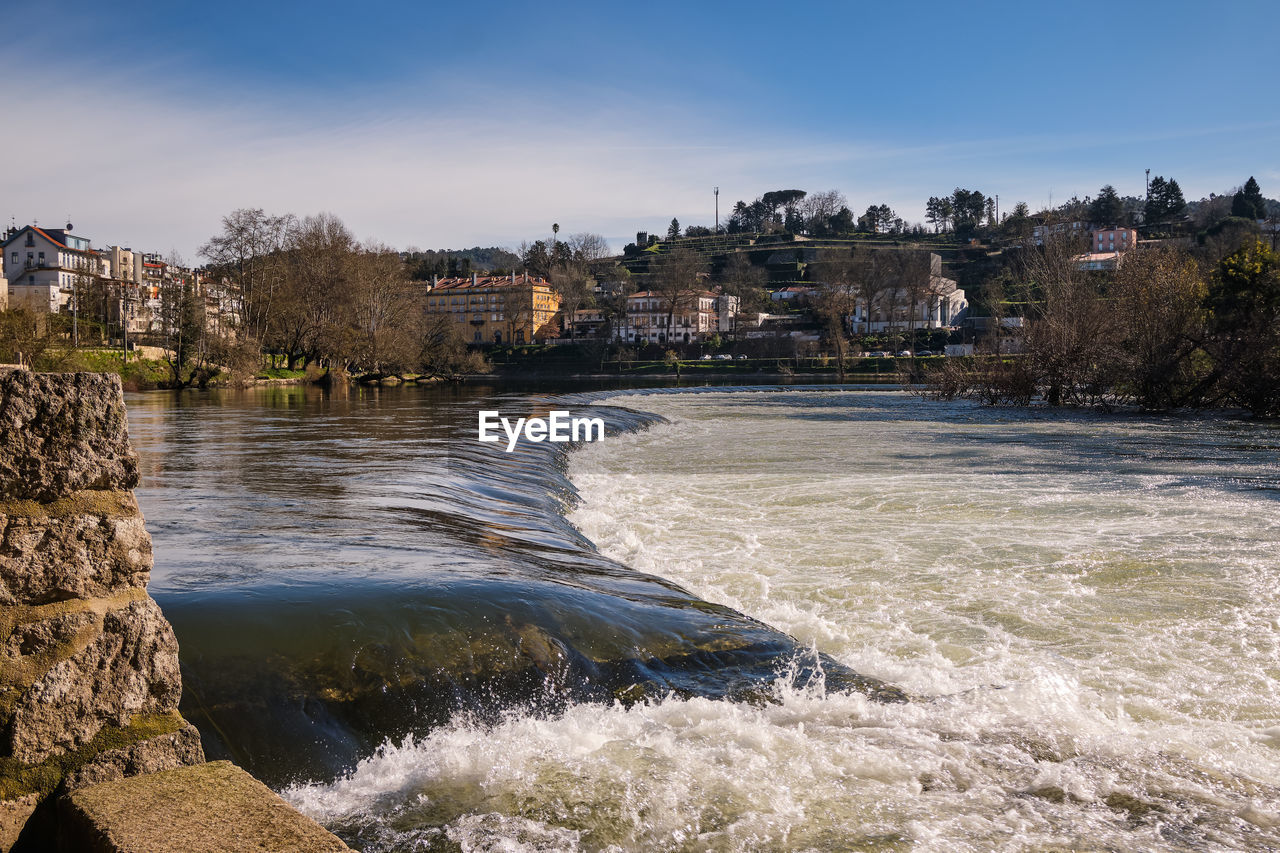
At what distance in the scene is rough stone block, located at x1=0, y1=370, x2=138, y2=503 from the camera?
2.74 meters

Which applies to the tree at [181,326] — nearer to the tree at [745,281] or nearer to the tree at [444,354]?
the tree at [444,354]

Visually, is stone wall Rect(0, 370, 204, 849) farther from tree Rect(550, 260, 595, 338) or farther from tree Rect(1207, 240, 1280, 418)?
tree Rect(550, 260, 595, 338)

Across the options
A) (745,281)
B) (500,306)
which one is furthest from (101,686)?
(500,306)

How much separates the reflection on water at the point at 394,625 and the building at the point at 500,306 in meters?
130

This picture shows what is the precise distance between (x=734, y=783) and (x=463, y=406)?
32831mm

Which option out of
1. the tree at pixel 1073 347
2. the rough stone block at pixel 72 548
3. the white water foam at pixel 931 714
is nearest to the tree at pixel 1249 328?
the tree at pixel 1073 347

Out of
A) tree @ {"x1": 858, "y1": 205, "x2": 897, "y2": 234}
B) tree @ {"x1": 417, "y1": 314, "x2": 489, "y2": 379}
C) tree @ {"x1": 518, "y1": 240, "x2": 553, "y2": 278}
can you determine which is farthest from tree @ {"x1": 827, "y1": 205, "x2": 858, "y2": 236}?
tree @ {"x1": 417, "y1": 314, "x2": 489, "y2": 379}

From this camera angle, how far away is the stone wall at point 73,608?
2723mm

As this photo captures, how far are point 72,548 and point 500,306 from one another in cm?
15423

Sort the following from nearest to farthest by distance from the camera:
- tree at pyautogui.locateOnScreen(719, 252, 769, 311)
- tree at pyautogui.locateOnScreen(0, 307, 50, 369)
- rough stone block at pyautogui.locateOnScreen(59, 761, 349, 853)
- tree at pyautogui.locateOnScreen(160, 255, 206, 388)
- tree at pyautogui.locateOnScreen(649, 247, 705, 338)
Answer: rough stone block at pyautogui.locateOnScreen(59, 761, 349, 853), tree at pyautogui.locateOnScreen(0, 307, 50, 369), tree at pyautogui.locateOnScreen(160, 255, 206, 388), tree at pyautogui.locateOnScreen(649, 247, 705, 338), tree at pyautogui.locateOnScreen(719, 252, 769, 311)

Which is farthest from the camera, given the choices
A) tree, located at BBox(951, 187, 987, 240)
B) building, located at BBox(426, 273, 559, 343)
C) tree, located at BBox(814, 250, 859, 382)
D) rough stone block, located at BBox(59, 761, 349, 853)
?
tree, located at BBox(951, 187, 987, 240)

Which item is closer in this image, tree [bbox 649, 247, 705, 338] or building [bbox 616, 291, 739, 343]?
tree [bbox 649, 247, 705, 338]

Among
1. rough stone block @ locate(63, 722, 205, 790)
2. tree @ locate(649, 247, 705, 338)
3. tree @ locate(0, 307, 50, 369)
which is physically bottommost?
rough stone block @ locate(63, 722, 205, 790)

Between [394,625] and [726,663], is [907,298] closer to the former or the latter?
[726,663]
